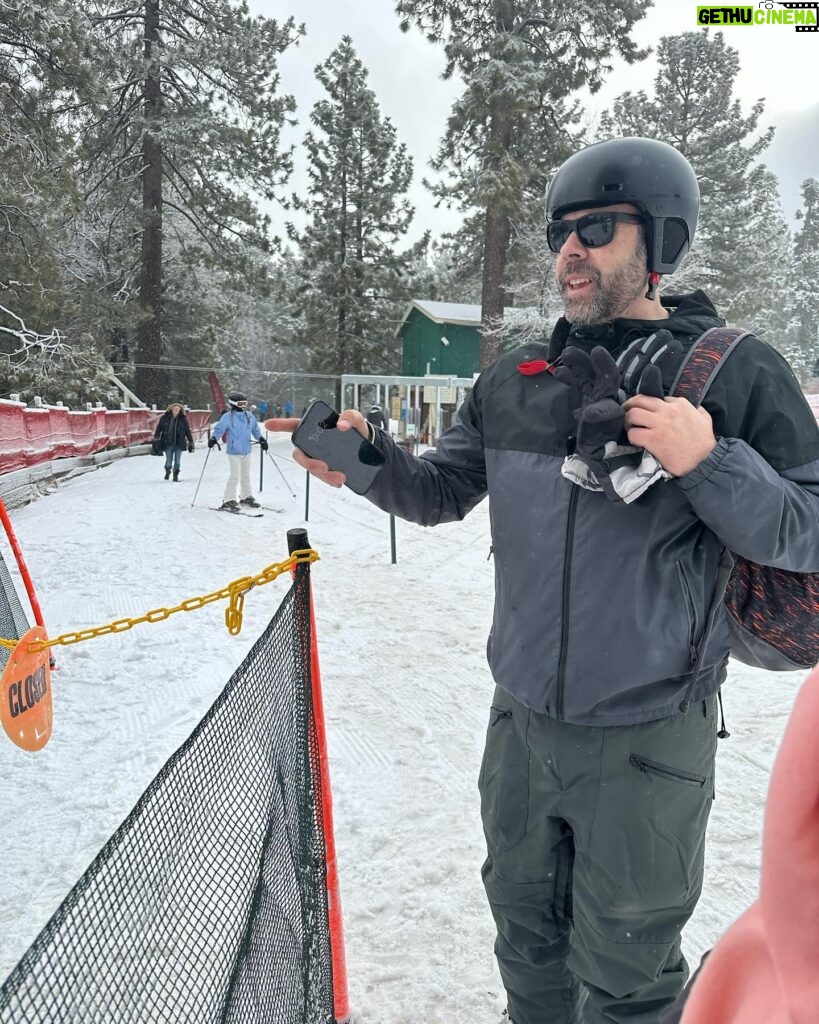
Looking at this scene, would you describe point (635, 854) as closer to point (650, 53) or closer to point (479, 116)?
point (479, 116)

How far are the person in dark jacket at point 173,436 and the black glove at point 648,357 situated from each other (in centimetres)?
1391

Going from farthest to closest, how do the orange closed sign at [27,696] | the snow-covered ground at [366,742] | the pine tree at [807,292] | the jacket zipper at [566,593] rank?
the pine tree at [807,292]
the orange closed sign at [27,696]
the snow-covered ground at [366,742]
the jacket zipper at [566,593]

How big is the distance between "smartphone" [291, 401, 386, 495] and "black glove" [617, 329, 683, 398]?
32.6 inches

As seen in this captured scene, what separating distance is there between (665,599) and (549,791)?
1.94 feet

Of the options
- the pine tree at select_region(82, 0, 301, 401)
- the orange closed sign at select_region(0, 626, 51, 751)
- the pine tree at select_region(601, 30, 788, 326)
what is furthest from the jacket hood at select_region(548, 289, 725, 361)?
the pine tree at select_region(601, 30, 788, 326)

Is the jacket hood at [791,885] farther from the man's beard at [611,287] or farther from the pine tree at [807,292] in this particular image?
the pine tree at [807,292]

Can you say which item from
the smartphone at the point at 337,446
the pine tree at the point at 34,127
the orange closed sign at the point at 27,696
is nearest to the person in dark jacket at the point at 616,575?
the smartphone at the point at 337,446

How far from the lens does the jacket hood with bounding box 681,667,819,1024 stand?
0.47 metres

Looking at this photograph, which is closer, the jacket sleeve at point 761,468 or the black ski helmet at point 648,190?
the jacket sleeve at point 761,468

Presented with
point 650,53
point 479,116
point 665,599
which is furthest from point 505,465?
point 650,53

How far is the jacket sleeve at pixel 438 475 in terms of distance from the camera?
7.46ft

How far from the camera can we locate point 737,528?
151 cm

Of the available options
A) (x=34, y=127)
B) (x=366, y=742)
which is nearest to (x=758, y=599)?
(x=366, y=742)

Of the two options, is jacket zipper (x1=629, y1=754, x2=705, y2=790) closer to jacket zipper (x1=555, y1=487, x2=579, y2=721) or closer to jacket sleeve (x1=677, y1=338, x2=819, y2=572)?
jacket zipper (x1=555, y1=487, x2=579, y2=721)
